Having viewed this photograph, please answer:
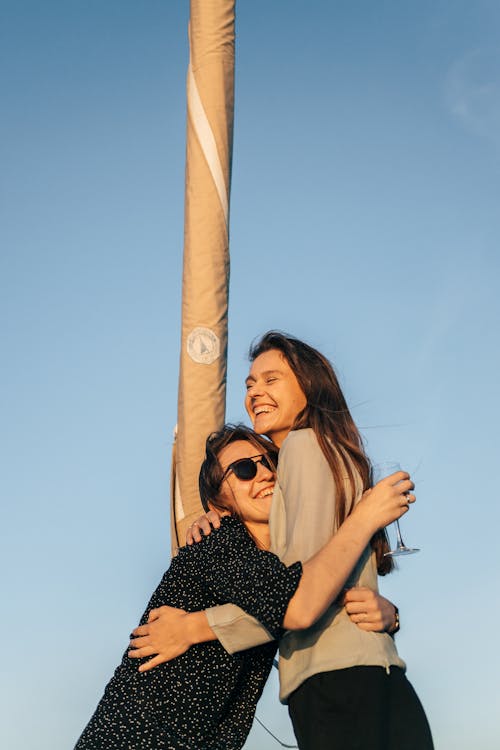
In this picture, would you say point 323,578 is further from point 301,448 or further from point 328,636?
point 301,448

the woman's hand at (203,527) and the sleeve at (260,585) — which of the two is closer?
the sleeve at (260,585)

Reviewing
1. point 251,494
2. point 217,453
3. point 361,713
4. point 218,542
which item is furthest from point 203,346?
point 361,713

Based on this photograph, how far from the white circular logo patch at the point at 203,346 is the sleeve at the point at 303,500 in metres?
1.62

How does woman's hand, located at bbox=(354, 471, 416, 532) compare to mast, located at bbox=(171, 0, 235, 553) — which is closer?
woman's hand, located at bbox=(354, 471, 416, 532)

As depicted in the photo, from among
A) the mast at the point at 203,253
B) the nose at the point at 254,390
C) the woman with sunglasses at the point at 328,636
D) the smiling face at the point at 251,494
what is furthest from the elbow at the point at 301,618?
the mast at the point at 203,253

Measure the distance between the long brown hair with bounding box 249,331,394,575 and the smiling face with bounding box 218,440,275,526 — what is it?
0.33 metres

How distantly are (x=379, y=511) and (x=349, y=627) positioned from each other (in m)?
0.46

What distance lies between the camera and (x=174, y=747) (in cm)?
368

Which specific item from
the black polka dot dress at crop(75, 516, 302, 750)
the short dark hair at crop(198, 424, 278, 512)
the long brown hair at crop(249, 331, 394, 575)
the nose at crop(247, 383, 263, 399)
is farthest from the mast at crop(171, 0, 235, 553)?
the black polka dot dress at crop(75, 516, 302, 750)

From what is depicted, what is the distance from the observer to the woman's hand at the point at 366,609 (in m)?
3.58

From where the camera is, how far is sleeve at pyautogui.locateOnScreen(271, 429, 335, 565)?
3564 mm

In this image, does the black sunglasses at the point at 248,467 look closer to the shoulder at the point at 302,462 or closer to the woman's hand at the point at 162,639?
the shoulder at the point at 302,462

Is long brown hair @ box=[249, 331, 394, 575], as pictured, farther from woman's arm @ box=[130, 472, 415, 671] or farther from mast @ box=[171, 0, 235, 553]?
mast @ box=[171, 0, 235, 553]

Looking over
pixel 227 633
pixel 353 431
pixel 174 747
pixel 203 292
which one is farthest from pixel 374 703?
pixel 203 292
